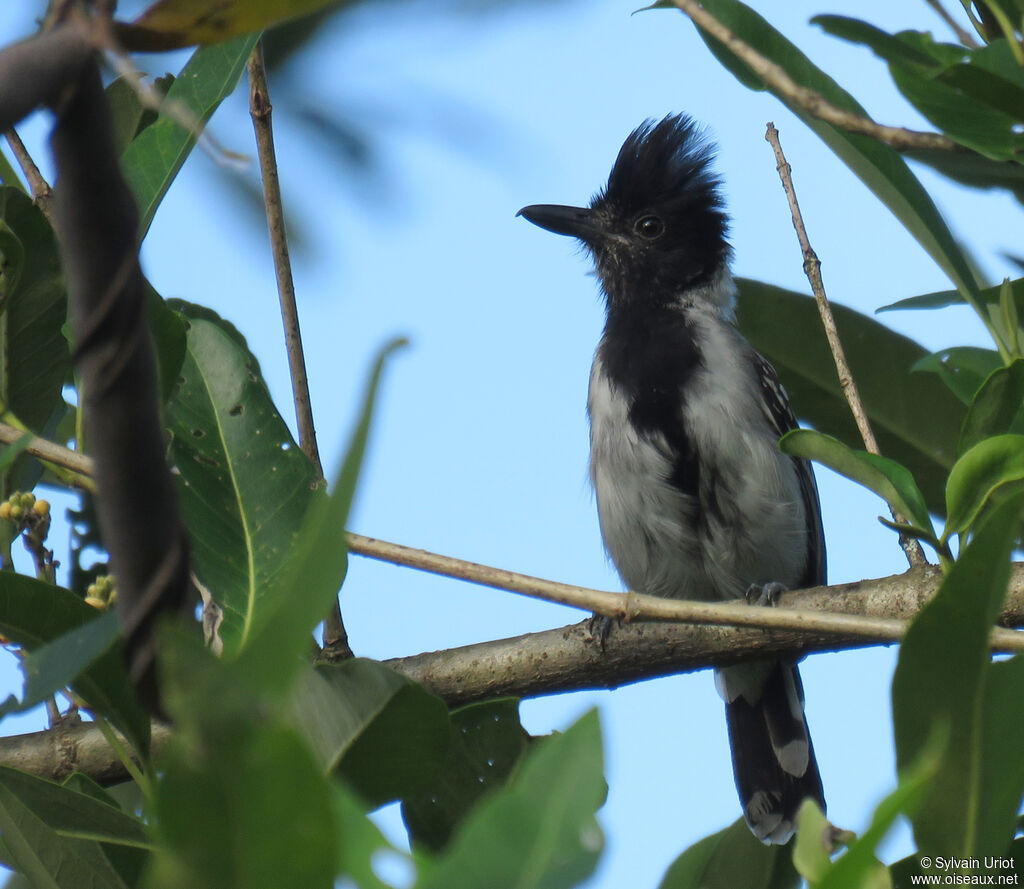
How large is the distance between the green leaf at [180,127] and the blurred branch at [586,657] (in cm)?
92

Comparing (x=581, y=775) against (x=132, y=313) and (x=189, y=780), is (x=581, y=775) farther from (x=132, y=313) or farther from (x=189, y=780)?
(x=132, y=313)

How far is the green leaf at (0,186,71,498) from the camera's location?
6.20 feet

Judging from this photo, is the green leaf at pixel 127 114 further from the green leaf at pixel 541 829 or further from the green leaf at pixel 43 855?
the green leaf at pixel 541 829

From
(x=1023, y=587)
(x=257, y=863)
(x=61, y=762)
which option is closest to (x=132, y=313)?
(x=257, y=863)

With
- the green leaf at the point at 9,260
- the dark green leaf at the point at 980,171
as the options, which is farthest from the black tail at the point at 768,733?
the green leaf at the point at 9,260

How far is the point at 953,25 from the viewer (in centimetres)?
173

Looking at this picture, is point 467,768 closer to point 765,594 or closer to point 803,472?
point 765,594

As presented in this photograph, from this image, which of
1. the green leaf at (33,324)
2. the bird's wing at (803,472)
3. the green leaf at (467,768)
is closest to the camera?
the green leaf at (467,768)

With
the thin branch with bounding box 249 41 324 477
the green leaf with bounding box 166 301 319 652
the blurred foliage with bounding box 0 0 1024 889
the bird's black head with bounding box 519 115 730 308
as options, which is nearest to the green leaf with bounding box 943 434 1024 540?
the blurred foliage with bounding box 0 0 1024 889

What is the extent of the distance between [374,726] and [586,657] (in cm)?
→ 123

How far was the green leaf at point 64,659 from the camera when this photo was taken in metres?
0.94

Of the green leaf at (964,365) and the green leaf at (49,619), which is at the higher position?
the green leaf at (964,365)

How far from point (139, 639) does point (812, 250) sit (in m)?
1.89

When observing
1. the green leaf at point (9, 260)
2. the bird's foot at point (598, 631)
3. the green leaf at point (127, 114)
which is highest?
the green leaf at point (127, 114)
